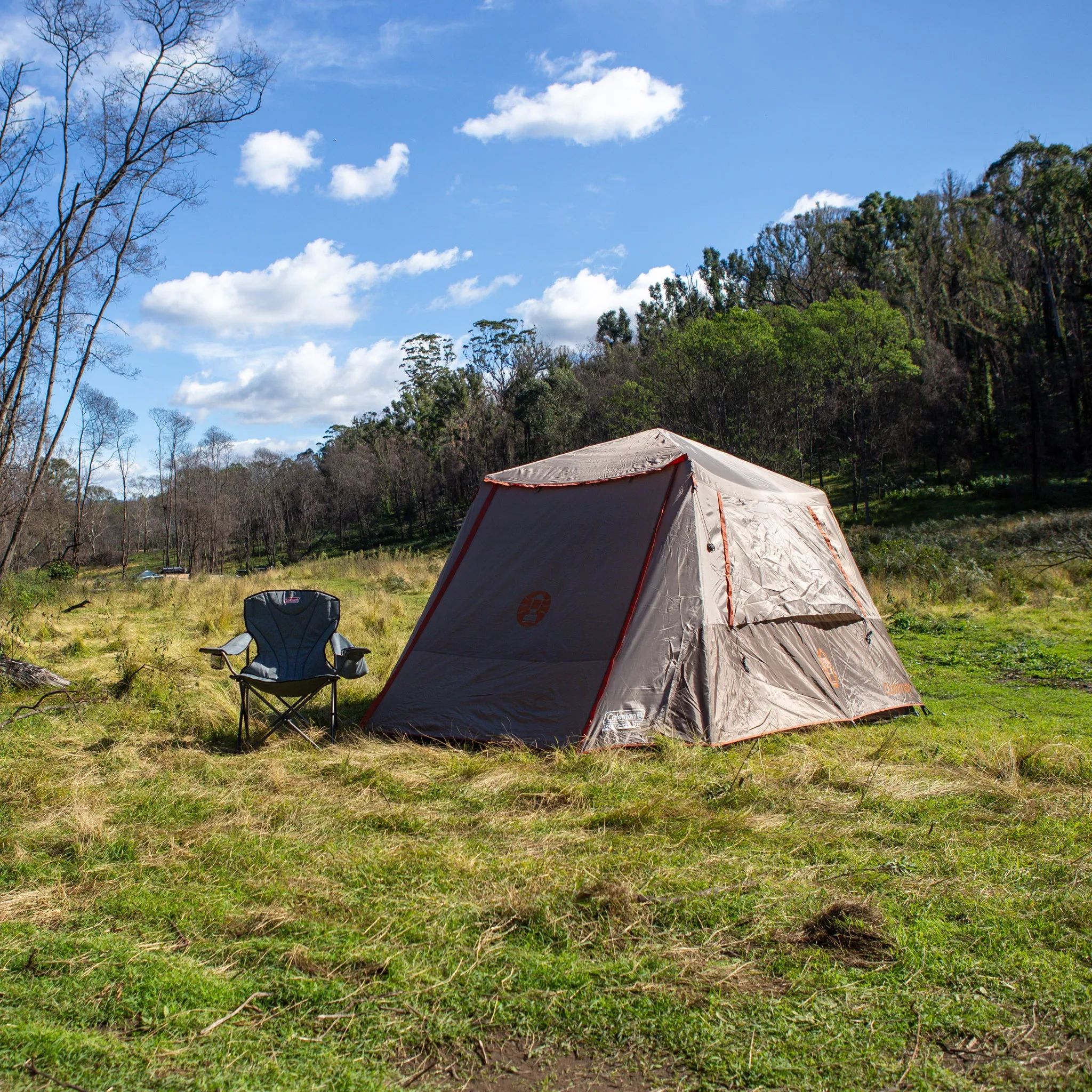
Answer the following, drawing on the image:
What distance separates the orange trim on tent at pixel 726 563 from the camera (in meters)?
5.44

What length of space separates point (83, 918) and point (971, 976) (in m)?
2.81

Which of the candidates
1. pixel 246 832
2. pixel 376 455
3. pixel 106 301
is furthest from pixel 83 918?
pixel 376 455

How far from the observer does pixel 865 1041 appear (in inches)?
81.7

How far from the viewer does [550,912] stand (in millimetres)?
2793

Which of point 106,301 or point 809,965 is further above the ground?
point 106,301

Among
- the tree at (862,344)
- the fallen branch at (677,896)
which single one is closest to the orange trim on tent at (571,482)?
the fallen branch at (677,896)

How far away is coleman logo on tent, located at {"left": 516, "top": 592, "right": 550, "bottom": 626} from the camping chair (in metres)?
1.09

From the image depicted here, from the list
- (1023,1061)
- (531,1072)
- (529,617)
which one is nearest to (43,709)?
(529,617)

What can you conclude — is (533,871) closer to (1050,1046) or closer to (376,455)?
(1050,1046)

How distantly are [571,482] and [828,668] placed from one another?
2.23 m

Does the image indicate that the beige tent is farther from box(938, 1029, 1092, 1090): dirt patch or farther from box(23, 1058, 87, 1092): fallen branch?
box(23, 1058, 87, 1092): fallen branch

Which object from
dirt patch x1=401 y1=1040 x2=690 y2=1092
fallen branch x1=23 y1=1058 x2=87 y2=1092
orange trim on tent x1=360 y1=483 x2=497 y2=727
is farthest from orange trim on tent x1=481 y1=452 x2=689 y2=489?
fallen branch x1=23 y1=1058 x2=87 y2=1092

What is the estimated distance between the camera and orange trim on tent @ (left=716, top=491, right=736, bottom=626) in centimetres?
544

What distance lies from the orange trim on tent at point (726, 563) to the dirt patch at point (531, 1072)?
360 cm
